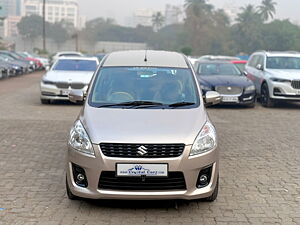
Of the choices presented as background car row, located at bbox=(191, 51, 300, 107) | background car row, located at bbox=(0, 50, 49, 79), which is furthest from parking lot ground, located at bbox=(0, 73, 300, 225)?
background car row, located at bbox=(0, 50, 49, 79)

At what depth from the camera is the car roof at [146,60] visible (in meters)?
6.23

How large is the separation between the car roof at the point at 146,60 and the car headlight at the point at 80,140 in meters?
1.50

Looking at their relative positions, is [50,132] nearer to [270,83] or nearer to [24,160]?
[24,160]

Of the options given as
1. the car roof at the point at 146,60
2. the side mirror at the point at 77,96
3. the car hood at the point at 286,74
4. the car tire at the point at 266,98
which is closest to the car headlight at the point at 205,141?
the car roof at the point at 146,60

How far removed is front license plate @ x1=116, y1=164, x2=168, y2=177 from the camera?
450cm

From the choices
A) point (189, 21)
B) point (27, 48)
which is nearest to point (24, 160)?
point (189, 21)

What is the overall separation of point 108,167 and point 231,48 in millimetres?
81850

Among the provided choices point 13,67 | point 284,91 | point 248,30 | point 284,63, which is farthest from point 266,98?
point 248,30

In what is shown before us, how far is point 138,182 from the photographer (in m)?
4.58

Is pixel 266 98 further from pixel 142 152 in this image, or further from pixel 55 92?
pixel 142 152

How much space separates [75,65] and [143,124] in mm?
10106

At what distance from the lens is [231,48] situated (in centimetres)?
8381

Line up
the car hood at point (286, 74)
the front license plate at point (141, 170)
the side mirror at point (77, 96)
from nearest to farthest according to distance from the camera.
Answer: the front license plate at point (141, 170)
the side mirror at point (77, 96)
the car hood at point (286, 74)

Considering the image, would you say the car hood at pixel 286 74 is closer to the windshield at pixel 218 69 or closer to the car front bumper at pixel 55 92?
the windshield at pixel 218 69
